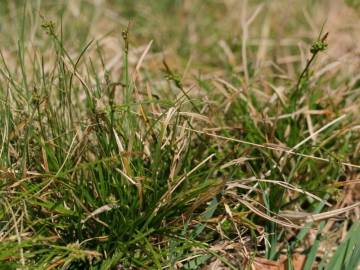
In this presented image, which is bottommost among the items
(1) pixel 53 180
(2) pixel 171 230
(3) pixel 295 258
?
(3) pixel 295 258

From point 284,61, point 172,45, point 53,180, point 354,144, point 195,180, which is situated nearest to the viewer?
point 53,180

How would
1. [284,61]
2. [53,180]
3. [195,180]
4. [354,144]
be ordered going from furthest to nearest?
[284,61] → [354,144] → [195,180] → [53,180]

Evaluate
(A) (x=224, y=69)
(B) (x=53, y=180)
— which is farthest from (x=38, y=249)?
(A) (x=224, y=69)

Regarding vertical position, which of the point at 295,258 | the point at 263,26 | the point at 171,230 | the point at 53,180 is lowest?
the point at 295,258

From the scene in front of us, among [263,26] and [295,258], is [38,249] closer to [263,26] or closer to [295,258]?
[295,258]

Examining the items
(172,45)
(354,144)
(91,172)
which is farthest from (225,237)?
(172,45)

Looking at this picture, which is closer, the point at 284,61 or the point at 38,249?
the point at 38,249

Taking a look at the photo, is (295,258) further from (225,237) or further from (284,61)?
(284,61)

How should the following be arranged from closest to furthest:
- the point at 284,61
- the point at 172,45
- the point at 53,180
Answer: the point at 53,180 < the point at 284,61 < the point at 172,45

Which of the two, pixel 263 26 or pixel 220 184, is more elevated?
pixel 263 26
